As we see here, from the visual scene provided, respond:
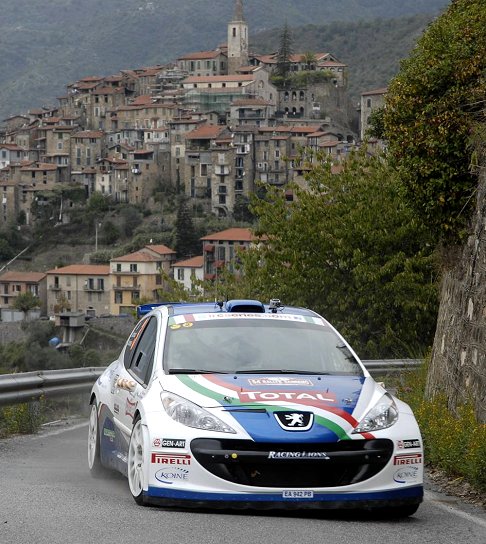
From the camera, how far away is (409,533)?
7.52m

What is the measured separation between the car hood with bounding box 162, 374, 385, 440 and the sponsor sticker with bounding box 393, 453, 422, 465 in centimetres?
30

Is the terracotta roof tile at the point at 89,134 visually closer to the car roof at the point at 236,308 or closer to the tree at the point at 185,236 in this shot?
the tree at the point at 185,236

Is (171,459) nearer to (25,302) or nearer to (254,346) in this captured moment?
(254,346)

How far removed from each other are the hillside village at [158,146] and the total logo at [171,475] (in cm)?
11790

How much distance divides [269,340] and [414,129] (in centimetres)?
416

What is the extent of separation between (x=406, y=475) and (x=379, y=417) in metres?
0.36

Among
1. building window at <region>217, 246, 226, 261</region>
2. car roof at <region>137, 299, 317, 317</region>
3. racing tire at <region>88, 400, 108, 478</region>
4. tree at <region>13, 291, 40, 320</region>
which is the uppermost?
car roof at <region>137, 299, 317, 317</region>

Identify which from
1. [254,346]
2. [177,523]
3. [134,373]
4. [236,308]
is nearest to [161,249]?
[236,308]

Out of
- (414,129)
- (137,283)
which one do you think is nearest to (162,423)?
→ (414,129)

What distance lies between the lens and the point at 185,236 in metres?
134

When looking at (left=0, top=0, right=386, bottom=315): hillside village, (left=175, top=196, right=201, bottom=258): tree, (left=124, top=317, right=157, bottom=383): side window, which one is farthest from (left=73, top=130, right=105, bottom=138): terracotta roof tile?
(left=124, top=317, right=157, bottom=383): side window

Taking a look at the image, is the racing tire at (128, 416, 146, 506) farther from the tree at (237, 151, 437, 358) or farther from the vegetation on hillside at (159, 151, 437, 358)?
the vegetation on hillside at (159, 151, 437, 358)

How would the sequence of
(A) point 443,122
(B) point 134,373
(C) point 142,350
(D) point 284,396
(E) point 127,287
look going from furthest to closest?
(E) point 127,287, (A) point 443,122, (C) point 142,350, (B) point 134,373, (D) point 284,396

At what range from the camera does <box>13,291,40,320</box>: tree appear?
12850 centimetres
